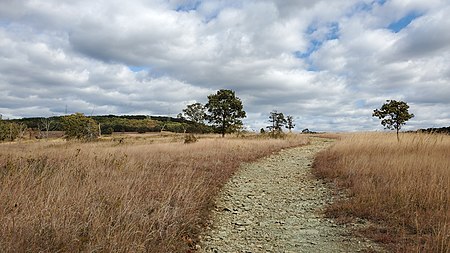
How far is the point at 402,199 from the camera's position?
6.50m

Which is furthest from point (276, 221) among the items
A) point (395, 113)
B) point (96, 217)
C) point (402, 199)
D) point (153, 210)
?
point (395, 113)

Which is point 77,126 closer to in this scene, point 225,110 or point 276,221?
point 225,110

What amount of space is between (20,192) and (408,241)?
6.65m

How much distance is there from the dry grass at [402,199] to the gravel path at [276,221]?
1.88 ft

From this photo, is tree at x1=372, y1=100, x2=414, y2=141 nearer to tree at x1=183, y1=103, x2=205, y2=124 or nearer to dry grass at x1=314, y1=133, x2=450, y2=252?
dry grass at x1=314, y1=133, x2=450, y2=252

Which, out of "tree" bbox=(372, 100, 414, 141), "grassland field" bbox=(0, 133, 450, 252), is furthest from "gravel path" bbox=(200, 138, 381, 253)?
"tree" bbox=(372, 100, 414, 141)

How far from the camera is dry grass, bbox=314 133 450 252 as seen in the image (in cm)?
478

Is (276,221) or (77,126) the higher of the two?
(77,126)

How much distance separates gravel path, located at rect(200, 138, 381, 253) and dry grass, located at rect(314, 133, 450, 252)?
573mm

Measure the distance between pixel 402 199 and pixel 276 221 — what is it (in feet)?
9.37

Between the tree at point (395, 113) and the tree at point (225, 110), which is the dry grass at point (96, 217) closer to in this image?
the tree at point (395, 113)

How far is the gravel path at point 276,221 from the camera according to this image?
5.11m

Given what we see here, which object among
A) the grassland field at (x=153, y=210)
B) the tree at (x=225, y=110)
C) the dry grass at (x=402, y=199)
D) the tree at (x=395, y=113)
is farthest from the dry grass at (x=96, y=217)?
the tree at (x=225, y=110)

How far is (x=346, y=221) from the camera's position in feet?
19.9
